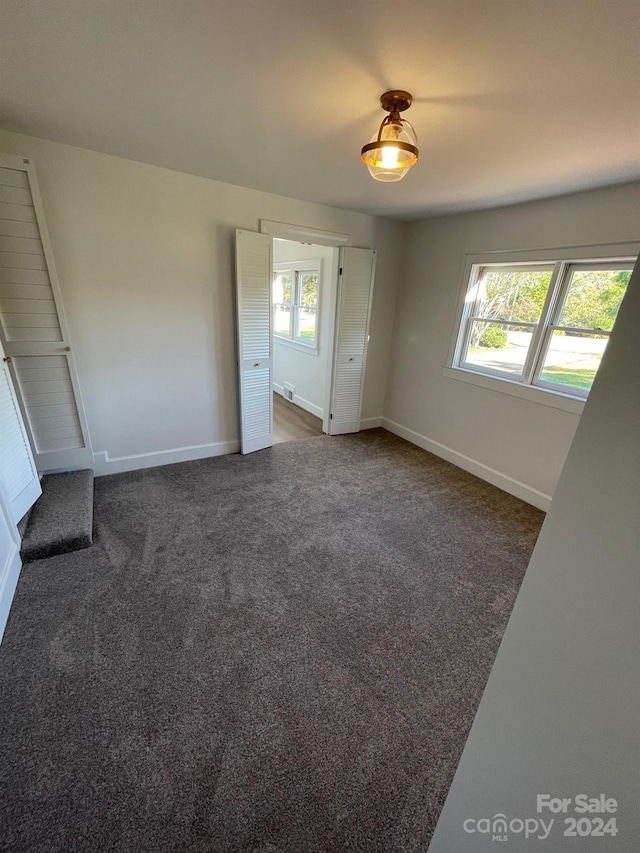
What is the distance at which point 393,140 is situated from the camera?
144cm

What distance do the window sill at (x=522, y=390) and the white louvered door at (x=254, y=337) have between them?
189 cm

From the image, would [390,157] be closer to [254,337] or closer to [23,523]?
[254,337]

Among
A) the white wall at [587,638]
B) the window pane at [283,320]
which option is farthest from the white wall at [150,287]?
the white wall at [587,638]

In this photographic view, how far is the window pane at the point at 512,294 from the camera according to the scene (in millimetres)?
2797

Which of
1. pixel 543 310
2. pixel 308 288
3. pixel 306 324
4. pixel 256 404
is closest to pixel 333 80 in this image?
pixel 543 310

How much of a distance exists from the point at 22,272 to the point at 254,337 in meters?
1.65

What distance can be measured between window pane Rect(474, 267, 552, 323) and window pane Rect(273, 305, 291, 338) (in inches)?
110

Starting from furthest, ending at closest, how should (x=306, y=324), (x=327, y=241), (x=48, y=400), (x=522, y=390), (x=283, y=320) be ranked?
(x=283, y=320), (x=306, y=324), (x=327, y=241), (x=522, y=390), (x=48, y=400)

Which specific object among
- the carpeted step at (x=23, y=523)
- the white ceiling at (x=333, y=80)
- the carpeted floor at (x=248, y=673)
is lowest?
the carpeted floor at (x=248, y=673)

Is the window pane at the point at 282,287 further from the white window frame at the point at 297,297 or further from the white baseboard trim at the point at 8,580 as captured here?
the white baseboard trim at the point at 8,580

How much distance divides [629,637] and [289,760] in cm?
131

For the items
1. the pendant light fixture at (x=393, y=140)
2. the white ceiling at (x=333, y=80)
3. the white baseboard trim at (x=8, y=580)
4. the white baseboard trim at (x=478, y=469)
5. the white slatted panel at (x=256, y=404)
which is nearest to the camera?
the white ceiling at (x=333, y=80)

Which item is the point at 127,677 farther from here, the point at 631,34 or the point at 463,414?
the point at 463,414

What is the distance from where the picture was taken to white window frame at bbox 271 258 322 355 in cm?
434
